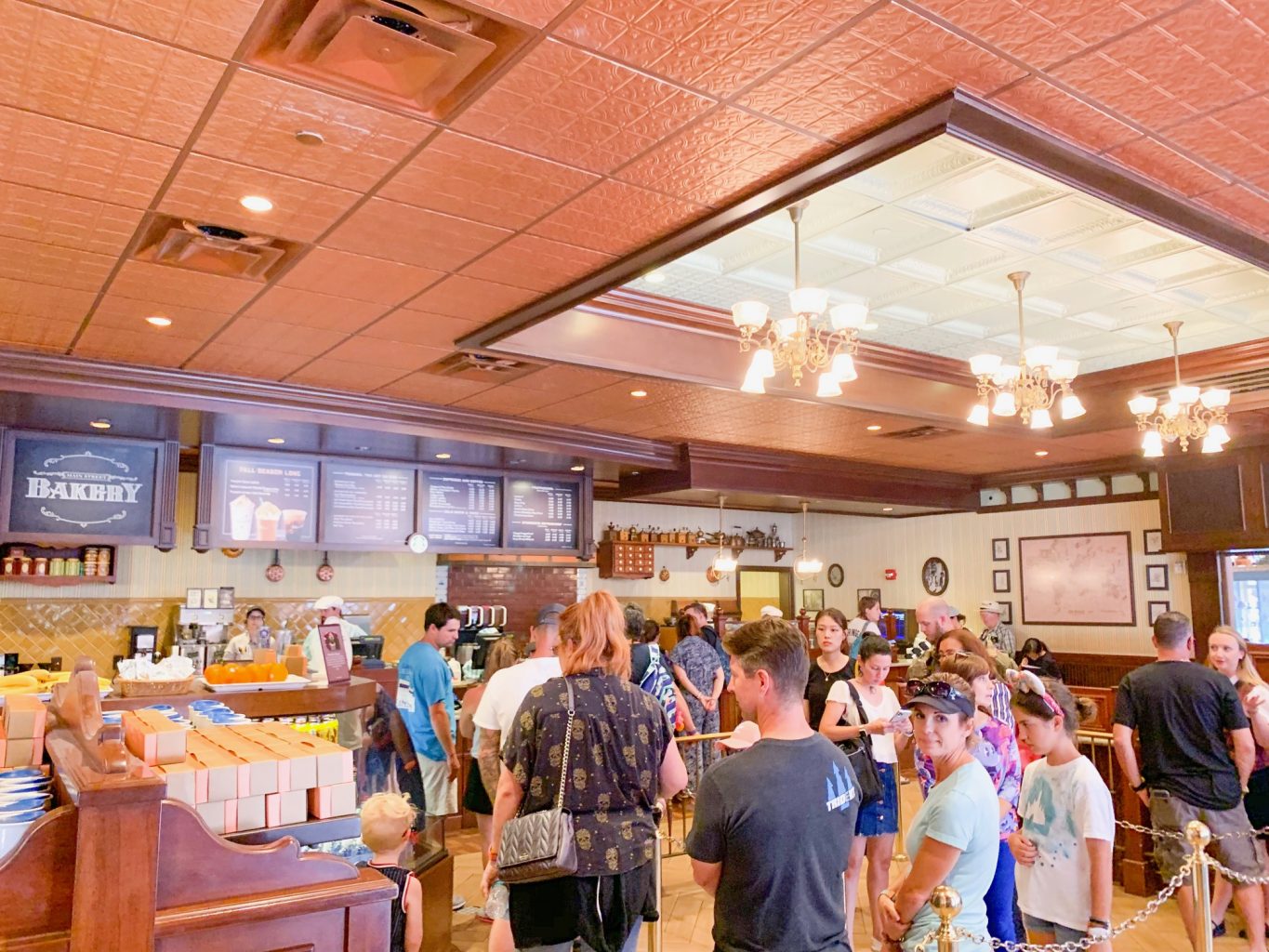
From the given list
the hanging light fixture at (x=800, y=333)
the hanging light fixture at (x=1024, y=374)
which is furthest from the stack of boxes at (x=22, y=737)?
the hanging light fixture at (x=1024, y=374)

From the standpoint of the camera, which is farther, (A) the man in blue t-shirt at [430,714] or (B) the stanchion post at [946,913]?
(A) the man in blue t-shirt at [430,714]

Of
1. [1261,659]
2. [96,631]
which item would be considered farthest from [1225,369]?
[96,631]

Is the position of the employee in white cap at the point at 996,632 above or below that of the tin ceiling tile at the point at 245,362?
below

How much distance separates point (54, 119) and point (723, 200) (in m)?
2.11

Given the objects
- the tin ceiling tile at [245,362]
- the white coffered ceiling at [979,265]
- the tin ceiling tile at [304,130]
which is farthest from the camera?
the tin ceiling tile at [245,362]

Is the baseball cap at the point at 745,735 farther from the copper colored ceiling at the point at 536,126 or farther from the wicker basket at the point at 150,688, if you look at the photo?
the wicker basket at the point at 150,688

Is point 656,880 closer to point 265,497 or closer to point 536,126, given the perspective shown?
point 536,126

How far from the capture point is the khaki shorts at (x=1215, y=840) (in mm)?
4125

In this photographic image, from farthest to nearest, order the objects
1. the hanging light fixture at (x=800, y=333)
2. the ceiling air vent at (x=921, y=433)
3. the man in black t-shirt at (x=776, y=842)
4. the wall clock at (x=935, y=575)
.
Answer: the wall clock at (x=935, y=575), the ceiling air vent at (x=921, y=433), the hanging light fixture at (x=800, y=333), the man in black t-shirt at (x=776, y=842)

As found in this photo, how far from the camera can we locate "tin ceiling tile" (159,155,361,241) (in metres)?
3.08

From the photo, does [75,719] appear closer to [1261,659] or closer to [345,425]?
[345,425]

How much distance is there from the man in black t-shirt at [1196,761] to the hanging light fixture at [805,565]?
23.8 feet

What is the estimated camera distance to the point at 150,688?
3941mm

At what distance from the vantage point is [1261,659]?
27.0ft
